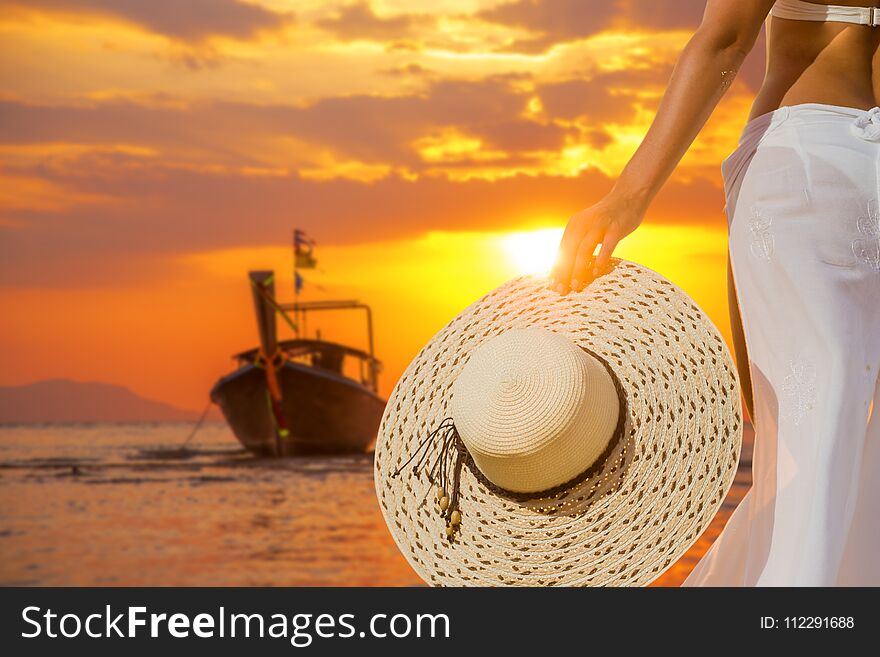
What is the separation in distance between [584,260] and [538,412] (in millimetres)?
273

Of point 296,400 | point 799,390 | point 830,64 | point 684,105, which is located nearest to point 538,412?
point 799,390

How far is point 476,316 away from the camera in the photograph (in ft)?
6.74

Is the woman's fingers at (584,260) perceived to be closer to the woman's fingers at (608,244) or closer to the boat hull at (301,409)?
the woman's fingers at (608,244)

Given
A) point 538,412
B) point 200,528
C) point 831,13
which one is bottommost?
point 538,412

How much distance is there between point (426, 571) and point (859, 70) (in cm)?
109

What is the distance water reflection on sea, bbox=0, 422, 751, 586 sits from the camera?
41.7 feet

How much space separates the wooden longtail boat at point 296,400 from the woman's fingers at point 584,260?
33359 millimetres

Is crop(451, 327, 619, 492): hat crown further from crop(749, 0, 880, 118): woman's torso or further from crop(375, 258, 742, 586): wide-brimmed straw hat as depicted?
crop(749, 0, 880, 118): woman's torso

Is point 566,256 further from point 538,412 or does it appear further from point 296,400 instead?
point 296,400

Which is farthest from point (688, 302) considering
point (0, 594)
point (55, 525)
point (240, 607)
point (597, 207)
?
point (55, 525)

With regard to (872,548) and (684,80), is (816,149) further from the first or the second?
(872,548)

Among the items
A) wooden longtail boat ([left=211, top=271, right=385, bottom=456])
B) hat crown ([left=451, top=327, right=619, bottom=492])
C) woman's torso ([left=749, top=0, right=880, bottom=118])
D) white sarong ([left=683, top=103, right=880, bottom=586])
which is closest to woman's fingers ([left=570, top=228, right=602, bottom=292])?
hat crown ([left=451, top=327, right=619, bottom=492])

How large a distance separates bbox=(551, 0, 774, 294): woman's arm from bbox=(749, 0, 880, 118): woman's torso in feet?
0.25

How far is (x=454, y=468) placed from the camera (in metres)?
1.94
